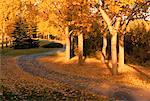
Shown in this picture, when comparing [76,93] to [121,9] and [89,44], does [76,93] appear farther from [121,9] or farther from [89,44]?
[89,44]

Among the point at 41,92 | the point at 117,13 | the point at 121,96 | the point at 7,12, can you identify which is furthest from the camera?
the point at 7,12

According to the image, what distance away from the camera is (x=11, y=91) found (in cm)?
1634

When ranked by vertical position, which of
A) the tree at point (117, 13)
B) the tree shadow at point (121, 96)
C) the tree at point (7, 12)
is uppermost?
the tree at point (7, 12)

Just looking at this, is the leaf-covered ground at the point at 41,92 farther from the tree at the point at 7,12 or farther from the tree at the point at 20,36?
the tree at the point at 20,36

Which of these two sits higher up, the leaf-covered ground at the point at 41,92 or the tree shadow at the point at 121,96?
the leaf-covered ground at the point at 41,92

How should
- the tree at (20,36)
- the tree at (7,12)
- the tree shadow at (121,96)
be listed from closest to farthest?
the tree shadow at (121,96), the tree at (7,12), the tree at (20,36)

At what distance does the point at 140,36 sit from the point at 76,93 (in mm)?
23840

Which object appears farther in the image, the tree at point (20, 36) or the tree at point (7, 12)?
the tree at point (20, 36)

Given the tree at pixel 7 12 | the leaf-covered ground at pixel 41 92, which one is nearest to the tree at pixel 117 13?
the leaf-covered ground at pixel 41 92

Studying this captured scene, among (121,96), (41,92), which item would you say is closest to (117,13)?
(121,96)

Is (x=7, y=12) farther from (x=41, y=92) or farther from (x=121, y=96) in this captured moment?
(x=121, y=96)

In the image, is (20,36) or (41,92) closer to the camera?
(41,92)

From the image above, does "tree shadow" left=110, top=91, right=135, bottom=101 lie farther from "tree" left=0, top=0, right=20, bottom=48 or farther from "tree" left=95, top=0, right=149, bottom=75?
"tree" left=0, top=0, right=20, bottom=48

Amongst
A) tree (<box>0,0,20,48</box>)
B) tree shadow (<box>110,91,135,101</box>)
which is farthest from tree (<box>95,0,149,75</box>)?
tree (<box>0,0,20,48</box>)
